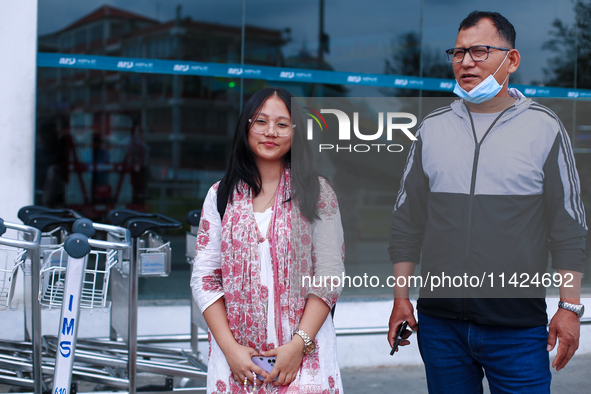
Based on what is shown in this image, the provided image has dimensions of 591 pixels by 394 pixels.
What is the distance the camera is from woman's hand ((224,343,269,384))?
1941mm

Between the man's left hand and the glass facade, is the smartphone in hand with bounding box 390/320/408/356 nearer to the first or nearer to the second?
the man's left hand

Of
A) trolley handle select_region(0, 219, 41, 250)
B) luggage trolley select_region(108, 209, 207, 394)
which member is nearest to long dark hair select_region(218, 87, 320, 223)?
trolley handle select_region(0, 219, 41, 250)

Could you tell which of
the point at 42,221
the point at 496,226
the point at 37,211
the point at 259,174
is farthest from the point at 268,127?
the point at 37,211

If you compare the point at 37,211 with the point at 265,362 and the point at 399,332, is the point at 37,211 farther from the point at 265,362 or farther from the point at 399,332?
the point at 399,332

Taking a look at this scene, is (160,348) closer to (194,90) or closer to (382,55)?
(194,90)

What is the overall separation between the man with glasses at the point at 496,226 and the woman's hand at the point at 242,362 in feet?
2.15

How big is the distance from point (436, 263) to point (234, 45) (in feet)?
12.4

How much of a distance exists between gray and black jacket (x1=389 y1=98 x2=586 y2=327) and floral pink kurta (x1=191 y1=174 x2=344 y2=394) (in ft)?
1.24

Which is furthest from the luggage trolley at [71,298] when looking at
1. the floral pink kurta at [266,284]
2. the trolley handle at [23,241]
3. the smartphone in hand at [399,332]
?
the smartphone in hand at [399,332]

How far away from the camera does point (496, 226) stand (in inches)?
76.2

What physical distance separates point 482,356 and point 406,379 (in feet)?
8.72

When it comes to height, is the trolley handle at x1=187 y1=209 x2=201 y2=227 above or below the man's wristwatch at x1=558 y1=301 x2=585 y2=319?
above

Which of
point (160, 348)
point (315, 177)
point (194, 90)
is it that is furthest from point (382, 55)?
point (315, 177)

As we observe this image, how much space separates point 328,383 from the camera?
2006 mm
